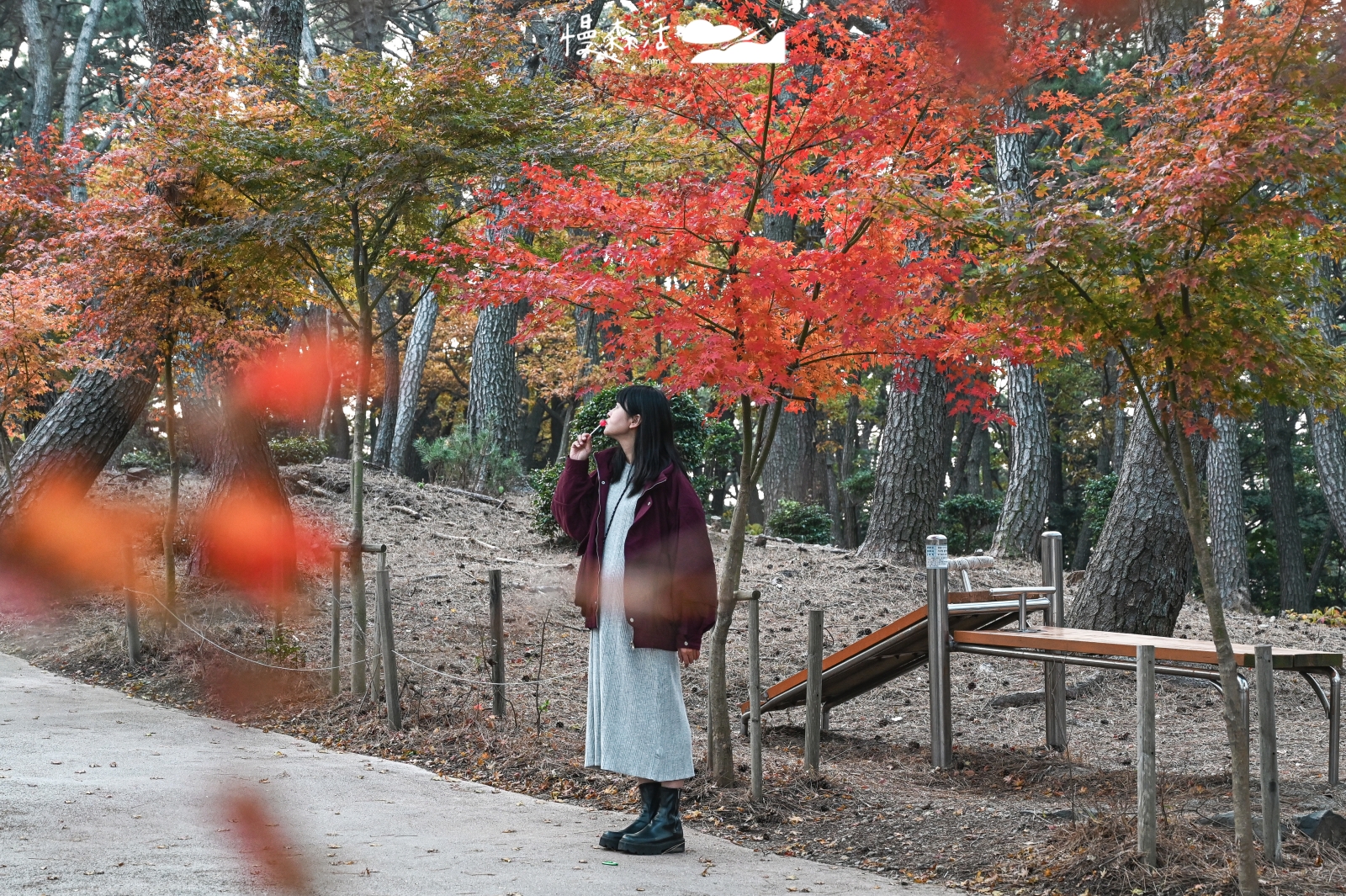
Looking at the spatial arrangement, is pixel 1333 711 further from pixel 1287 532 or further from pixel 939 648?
pixel 1287 532

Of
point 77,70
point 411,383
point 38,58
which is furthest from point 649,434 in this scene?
point 38,58

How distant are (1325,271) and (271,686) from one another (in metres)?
19.3

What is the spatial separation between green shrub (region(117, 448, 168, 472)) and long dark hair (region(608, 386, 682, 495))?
16.1m

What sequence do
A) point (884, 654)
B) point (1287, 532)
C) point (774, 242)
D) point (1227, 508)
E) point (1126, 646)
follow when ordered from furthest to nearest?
1. point (1287, 532)
2. point (1227, 508)
3. point (884, 654)
4. point (774, 242)
5. point (1126, 646)

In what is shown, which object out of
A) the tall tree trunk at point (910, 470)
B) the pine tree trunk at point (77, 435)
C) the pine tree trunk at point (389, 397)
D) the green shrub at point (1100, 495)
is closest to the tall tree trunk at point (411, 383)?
the pine tree trunk at point (389, 397)

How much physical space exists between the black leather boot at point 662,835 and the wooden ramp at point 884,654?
1625 millimetres

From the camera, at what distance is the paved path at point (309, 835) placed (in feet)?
12.1

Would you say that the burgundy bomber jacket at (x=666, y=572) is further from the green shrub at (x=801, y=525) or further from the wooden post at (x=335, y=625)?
the green shrub at (x=801, y=525)

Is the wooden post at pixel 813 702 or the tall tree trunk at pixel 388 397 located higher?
the tall tree trunk at pixel 388 397

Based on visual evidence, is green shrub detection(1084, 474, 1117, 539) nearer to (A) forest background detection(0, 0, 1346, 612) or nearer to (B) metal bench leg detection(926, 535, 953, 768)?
(A) forest background detection(0, 0, 1346, 612)

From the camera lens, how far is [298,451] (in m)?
16.9

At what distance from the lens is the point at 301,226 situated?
697 centimetres

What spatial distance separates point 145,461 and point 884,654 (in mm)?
17170

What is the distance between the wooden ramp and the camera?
5.99 m
